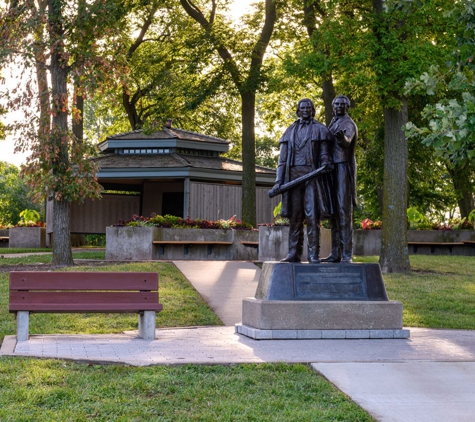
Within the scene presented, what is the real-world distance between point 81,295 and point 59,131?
11.1 m

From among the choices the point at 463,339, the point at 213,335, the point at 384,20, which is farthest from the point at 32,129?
the point at 463,339

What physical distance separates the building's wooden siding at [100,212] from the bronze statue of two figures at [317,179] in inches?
851

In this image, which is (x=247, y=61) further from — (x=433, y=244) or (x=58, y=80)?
(x=58, y=80)

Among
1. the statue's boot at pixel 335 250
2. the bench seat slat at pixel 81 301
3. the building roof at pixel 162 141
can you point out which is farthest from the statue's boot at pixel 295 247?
the building roof at pixel 162 141

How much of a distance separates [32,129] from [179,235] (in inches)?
236

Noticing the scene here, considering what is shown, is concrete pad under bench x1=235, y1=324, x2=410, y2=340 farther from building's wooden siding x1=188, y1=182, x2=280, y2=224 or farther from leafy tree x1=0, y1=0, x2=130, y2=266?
building's wooden siding x1=188, y1=182, x2=280, y2=224

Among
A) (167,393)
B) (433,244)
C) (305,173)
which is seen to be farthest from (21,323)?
(433,244)

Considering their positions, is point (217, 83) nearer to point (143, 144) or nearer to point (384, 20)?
point (143, 144)

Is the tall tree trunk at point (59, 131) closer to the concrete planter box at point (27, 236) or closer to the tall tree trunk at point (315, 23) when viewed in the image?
the tall tree trunk at point (315, 23)

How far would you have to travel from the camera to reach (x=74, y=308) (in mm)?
10125

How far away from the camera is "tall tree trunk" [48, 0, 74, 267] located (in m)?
20.7

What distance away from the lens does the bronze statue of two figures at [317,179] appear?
11531 mm

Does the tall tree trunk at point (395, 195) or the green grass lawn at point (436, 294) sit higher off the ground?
the tall tree trunk at point (395, 195)

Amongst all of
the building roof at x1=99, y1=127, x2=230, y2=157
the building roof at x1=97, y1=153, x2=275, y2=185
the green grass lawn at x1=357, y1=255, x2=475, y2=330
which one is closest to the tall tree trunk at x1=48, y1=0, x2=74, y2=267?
the building roof at x1=97, y1=153, x2=275, y2=185
